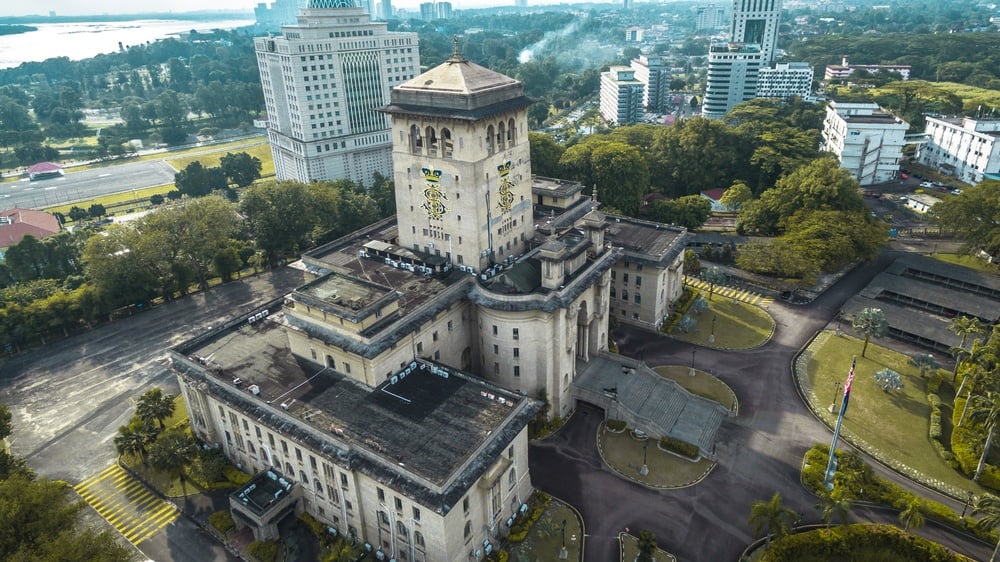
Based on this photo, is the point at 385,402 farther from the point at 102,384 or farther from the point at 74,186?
the point at 74,186

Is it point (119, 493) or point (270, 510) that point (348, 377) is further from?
point (119, 493)

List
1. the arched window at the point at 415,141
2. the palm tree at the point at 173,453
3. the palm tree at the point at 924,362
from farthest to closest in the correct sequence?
the palm tree at the point at 924,362 < the arched window at the point at 415,141 < the palm tree at the point at 173,453

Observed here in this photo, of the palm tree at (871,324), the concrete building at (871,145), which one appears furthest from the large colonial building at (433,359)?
the concrete building at (871,145)

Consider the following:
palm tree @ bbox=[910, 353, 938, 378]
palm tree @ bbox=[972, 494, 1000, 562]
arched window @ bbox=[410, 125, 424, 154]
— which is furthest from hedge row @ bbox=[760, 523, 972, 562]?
arched window @ bbox=[410, 125, 424, 154]

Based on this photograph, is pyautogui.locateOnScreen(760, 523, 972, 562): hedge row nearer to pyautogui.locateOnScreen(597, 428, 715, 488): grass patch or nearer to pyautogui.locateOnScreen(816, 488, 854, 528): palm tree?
pyautogui.locateOnScreen(816, 488, 854, 528): palm tree

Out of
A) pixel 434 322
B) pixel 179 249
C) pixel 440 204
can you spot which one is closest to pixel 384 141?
pixel 179 249

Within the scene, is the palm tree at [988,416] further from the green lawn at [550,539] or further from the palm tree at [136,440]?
the palm tree at [136,440]

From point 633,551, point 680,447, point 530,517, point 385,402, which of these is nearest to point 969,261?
point 680,447
